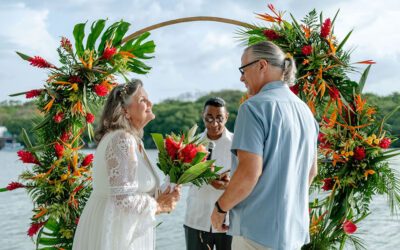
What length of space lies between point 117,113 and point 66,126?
134cm

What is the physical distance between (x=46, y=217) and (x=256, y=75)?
2.47 meters

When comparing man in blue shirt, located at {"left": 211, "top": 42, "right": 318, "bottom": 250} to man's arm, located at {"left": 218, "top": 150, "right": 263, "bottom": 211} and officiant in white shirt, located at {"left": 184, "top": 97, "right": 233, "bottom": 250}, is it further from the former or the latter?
officiant in white shirt, located at {"left": 184, "top": 97, "right": 233, "bottom": 250}

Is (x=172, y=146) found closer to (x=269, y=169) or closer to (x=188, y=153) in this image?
(x=188, y=153)

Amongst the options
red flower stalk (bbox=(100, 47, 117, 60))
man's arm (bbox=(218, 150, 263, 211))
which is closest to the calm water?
red flower stalk (bbox=(100, 47, 117, 60))

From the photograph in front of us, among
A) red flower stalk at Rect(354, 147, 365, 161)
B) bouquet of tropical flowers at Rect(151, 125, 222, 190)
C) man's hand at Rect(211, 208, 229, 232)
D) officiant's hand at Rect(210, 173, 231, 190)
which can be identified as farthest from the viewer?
red flower stalk at Rect(354, 147, 365, 161)

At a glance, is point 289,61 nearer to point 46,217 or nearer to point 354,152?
point 354,152

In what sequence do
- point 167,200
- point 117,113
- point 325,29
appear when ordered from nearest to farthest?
point 117,113 → point 167,200 → point 325,29

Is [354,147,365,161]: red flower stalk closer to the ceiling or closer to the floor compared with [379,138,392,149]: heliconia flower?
closer to the floor

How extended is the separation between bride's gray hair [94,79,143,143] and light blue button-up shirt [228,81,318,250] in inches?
29.4

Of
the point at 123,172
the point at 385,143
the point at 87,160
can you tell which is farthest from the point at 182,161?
the point at 385,143

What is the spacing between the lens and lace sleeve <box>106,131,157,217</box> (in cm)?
229

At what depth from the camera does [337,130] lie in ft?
11.1

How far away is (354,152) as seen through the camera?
331 centimetres

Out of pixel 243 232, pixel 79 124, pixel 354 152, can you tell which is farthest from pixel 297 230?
pixel 79 124
